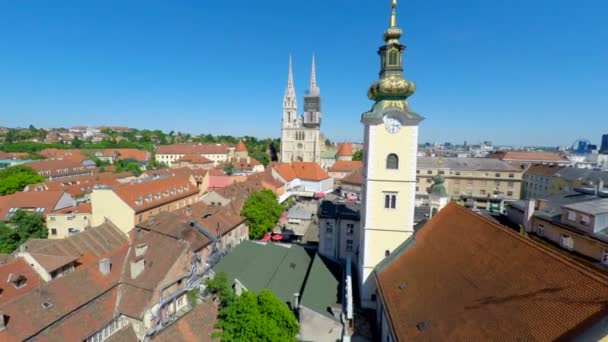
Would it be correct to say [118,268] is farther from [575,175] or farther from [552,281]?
[575,175]

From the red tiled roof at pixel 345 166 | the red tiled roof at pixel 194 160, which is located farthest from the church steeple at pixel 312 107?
the red tiled roof at pixel 194 160

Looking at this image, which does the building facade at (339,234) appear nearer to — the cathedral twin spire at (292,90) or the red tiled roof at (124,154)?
the cathedral twin spire at (292,90)

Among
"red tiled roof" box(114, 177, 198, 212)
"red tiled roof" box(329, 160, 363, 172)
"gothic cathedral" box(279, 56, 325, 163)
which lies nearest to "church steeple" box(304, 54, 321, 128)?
"gothic cathedral" box(279, 56, 325, 163)

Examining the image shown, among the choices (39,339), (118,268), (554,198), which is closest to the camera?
(39,339)

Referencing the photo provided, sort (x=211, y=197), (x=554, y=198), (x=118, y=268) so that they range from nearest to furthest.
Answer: (x=118, y=268), (x=554, y=198), (x=211, y=197)

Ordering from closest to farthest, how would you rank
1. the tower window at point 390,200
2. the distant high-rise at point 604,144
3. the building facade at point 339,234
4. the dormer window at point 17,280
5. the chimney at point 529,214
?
the tower window at point 390,200, the dormer window at point 17,280, the building facade at point 339,234, the chimney at point 529,214, the distant high-rise at point 604,144

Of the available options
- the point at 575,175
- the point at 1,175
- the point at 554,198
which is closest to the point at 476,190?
the point at 575,175
